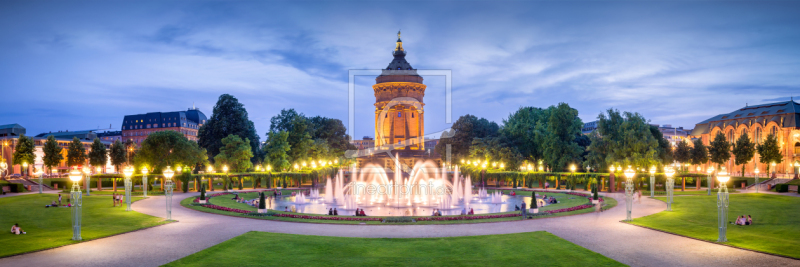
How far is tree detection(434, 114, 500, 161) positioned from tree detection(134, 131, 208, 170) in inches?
1902

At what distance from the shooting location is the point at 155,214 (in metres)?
30.8

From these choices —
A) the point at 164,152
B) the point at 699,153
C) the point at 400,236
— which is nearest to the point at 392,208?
the point at 400,236

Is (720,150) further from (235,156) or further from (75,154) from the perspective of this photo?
(75,154)

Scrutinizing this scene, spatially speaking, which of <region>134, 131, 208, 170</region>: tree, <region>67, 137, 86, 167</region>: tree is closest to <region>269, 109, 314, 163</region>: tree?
<region>134, 131, 208, 170</region>: tree

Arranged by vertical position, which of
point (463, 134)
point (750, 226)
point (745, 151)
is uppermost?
point (463, 134)

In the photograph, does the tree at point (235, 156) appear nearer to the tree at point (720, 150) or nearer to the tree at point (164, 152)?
the tree at point (164, 152)

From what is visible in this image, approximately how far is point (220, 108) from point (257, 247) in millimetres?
59089

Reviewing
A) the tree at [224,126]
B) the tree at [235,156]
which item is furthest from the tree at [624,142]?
the tree at [224,126]

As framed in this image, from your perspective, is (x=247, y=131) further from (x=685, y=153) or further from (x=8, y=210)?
(x=685, y=153)

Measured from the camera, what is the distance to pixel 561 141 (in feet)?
213

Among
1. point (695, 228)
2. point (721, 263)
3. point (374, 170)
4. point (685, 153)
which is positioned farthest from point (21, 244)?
point (685, 153)

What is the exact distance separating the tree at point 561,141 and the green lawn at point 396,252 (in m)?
44.5

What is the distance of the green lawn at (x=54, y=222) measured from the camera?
2042 cm

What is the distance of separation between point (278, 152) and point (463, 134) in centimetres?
3894
